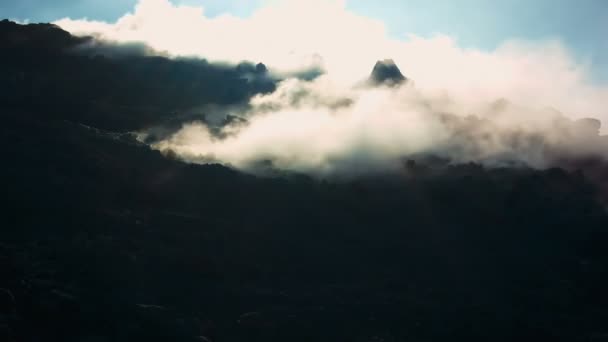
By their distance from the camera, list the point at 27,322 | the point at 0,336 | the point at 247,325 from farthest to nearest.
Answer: the point at 247,325 → the point at 27,322 → the point at 0,336

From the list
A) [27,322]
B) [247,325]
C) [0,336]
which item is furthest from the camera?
[247,325]

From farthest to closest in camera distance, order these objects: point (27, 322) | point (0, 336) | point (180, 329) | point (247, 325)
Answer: point (247, 325)
point (180, 329)
point (27, 322)
point (0, 336)

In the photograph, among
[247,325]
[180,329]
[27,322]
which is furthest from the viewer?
[247,325]

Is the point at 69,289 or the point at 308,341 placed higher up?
the point at 69,289

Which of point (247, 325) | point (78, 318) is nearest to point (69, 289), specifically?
point (78, 318)

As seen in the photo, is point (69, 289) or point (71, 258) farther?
point (71, 258)

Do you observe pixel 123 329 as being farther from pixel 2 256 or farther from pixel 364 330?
pixel 364 330

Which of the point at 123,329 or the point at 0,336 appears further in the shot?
the point at 123,329

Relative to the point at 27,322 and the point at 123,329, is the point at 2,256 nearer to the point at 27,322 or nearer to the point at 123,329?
the point at 27,322

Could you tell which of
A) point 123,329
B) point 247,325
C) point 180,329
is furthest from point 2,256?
point 247,325
